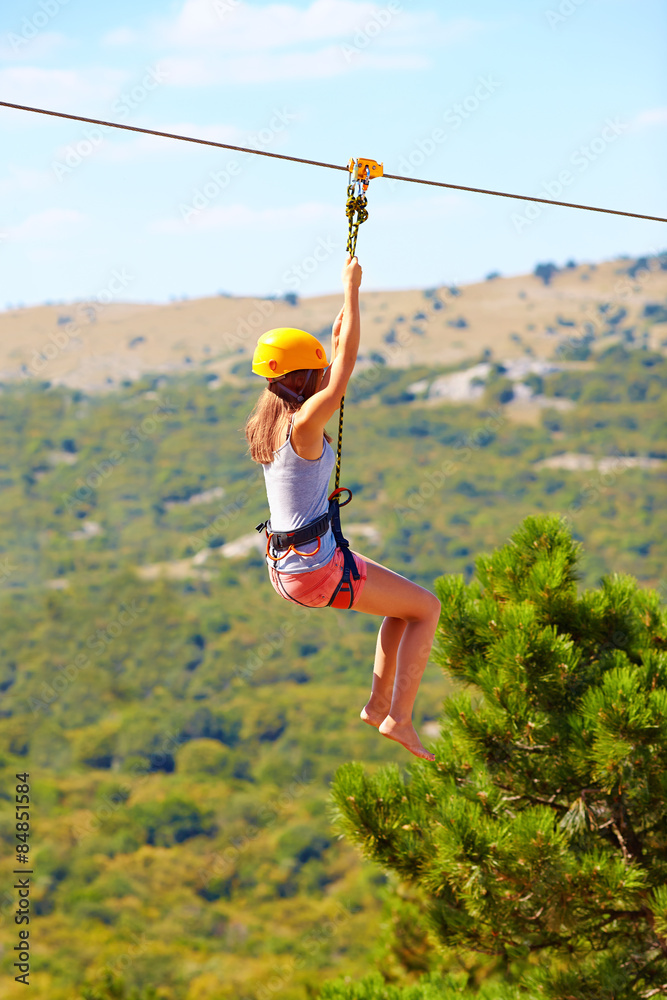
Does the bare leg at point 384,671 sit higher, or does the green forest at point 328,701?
the bare leg at point 384,671

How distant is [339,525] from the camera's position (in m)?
3.90

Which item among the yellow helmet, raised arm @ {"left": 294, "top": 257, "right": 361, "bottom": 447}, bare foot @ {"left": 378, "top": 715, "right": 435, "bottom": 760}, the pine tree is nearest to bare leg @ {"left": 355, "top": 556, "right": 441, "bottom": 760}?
bare foot @ {"left": 378, "top": 715, "right": 435, "bottom": 760}

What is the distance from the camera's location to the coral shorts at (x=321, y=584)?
3.82 m

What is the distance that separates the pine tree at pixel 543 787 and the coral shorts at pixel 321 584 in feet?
5.68

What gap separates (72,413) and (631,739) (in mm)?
120756

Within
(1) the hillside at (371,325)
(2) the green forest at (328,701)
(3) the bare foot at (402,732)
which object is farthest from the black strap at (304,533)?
(1) the hillside at (371,325)

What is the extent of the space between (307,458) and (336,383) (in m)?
0.30

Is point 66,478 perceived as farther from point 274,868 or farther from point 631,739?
point 631,739

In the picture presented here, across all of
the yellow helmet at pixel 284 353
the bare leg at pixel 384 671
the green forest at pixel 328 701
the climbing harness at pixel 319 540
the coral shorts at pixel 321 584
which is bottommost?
the green forest at pixel 328 701

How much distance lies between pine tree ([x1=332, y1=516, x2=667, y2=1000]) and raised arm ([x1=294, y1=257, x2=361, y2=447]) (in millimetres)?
2230

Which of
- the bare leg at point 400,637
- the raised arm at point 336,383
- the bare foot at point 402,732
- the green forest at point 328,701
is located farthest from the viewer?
the green forest at point 328,701

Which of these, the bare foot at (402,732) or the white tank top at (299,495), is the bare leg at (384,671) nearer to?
the bare foot at (402,732)

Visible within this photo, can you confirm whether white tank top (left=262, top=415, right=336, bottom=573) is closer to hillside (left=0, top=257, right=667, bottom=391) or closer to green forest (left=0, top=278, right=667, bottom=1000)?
green forest (left=0, top=278, right=667, bottom=1000)

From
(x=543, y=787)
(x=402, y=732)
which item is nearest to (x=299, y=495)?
(x=402, y=732)
